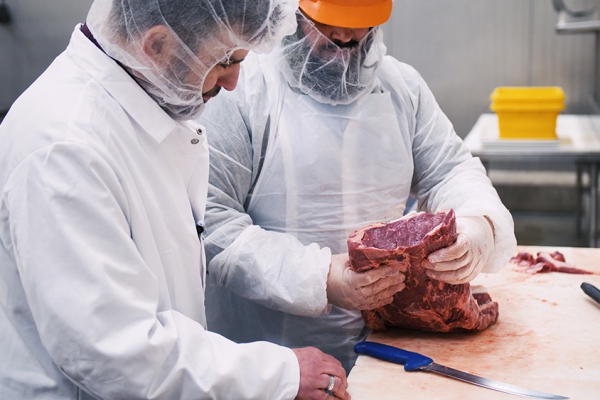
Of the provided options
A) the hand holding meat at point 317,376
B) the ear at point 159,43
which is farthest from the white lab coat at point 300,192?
the ear at point 159,43

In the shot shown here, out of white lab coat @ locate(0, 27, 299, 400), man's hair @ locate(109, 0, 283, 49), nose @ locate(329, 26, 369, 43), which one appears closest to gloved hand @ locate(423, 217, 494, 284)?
white lab coat @ locate(0, 27, 299, 400)

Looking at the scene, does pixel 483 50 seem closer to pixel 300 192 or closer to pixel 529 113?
pixel 529 113

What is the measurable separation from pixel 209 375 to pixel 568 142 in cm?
355

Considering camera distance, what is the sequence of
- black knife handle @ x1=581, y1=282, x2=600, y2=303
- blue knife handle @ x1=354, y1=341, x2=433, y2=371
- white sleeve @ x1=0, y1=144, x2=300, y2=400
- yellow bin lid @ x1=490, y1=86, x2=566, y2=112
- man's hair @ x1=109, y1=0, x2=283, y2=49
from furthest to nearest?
yellow bin lid @ x1=490, y1=86, x2=566, y2=112 → black knife handle @ x1=581, y1=282, x2=600, y2=303 → blue knife handle @ x1=354, y1=341, x2=433, y2=371 → man's hair @ x1=109, y1=0, x2=283, y2=49 → white sleeve @ x1=0, y1=144, x2=300, y2=400

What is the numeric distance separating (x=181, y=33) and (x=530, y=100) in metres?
3.32

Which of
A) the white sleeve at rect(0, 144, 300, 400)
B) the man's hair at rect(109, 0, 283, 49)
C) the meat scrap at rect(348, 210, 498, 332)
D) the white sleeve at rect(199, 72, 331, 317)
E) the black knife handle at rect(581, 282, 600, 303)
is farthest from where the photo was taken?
the black knife handle at rect(581, 282, 600, 303)

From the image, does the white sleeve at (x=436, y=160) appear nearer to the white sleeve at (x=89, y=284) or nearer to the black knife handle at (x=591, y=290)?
the black knife handle at (x=591, y=290)

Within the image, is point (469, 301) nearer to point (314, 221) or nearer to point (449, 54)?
point (314, 221)

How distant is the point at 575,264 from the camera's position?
2211 millimetres

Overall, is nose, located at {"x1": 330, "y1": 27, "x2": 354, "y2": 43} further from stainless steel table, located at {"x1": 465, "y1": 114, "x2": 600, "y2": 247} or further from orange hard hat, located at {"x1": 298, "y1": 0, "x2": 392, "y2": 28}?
stainless steel table, located at {"x1": 465, "y1": 114, "x2": 600, "y2": 247}

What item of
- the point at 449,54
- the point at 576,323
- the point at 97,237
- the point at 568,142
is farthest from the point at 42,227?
the point at 449,54

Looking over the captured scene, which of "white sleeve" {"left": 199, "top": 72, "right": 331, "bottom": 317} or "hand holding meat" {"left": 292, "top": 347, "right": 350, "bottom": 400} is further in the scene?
"white sleeve" {"left": 199, "top": 72, "right": 331, "bottom": 317}

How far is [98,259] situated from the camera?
43.3 inches

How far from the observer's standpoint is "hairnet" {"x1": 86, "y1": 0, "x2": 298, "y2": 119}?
1.24m
